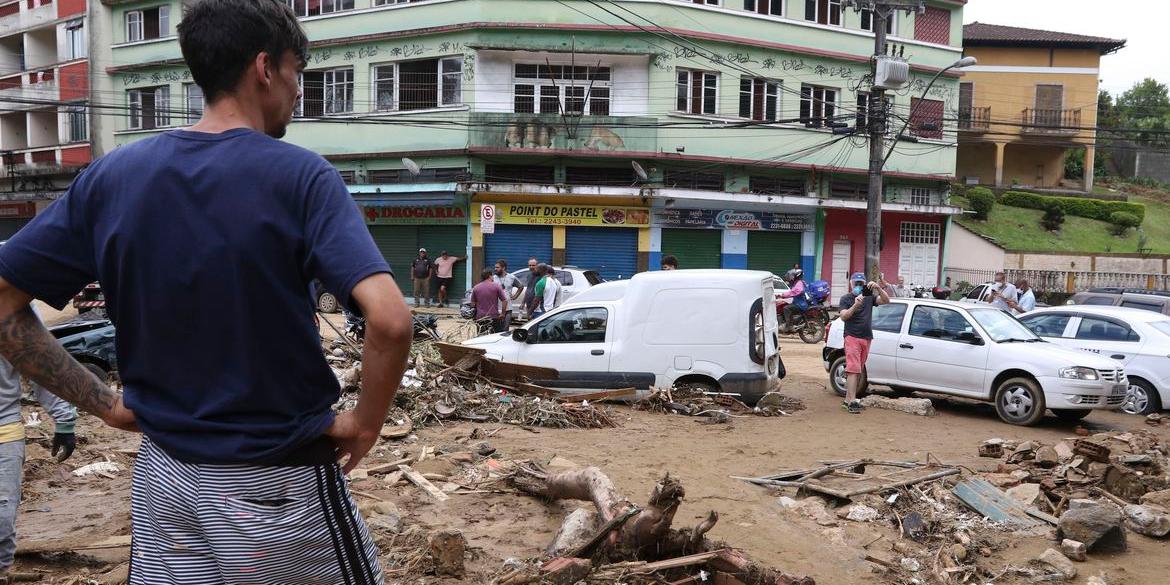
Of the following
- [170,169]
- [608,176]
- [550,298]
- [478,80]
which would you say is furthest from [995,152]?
[170,169]

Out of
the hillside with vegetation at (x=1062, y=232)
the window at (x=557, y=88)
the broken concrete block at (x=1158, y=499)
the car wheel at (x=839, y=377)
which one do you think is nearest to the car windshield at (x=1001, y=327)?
the car wheel at (x=839, y=377)

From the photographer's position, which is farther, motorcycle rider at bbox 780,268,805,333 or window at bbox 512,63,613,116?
window at bbox 512,63,613,116

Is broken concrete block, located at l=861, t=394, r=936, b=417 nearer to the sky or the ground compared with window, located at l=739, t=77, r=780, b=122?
nearer to the ground

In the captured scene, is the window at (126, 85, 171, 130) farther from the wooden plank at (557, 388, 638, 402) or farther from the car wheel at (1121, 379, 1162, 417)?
the car wheel at (1121, 379, 1162, 417)

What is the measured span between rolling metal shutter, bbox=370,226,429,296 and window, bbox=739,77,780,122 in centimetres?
1194

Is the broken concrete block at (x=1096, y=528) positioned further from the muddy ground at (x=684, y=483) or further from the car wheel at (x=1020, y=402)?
the car wheel at (x=1020, y=402)

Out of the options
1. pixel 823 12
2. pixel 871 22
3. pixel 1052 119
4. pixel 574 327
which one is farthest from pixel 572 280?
pixel 1052 119

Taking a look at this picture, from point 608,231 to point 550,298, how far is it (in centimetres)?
1275

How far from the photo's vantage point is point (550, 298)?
1761 cm

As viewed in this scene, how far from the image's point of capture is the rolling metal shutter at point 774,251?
3183cm

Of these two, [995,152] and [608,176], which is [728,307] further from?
[995,152]

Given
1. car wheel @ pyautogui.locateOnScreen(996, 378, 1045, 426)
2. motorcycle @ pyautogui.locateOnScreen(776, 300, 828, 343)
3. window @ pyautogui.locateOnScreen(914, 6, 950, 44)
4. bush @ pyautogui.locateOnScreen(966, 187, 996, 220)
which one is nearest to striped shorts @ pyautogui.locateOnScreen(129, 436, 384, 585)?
car wheel @ pyautogui.locateOnScreen(996, 378, 1045, 426)

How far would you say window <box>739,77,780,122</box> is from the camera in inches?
1217

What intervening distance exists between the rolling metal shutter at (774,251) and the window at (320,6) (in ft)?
52.7
